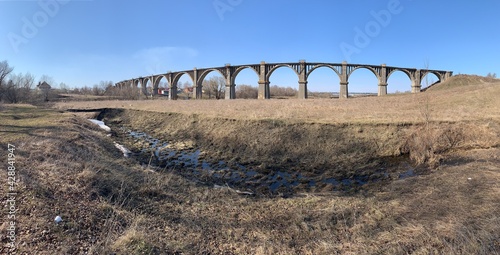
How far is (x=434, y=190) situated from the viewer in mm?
6570

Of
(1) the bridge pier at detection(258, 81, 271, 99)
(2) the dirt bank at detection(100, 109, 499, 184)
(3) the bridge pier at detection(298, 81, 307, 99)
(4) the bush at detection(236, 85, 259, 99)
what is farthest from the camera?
(4) the bush at detection(236, 85, 259, 99)

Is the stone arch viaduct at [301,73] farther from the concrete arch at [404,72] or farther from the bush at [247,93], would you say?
the bush at [247,93]

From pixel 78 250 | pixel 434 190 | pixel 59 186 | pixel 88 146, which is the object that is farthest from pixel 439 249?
pixel 88 146

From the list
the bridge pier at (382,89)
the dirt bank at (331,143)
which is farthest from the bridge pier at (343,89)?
the dirt bank at (331,143)

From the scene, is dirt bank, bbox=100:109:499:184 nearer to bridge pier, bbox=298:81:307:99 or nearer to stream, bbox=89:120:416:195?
stream, bbox=89:120:416:195

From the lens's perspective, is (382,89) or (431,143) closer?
(431,143)

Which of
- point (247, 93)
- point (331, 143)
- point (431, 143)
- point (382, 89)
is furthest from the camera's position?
point (247, 93)

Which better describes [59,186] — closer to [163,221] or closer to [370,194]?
[163,221]

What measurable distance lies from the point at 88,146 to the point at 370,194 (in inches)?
434

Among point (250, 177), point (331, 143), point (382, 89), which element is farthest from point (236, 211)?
point (382, 89)

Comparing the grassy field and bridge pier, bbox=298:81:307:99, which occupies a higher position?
bridge pier, bbox=298:81:307:99

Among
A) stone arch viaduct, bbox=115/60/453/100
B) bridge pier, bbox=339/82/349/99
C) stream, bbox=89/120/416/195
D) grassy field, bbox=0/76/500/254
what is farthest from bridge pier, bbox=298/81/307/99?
grassy field, bbox=0/76/500/254

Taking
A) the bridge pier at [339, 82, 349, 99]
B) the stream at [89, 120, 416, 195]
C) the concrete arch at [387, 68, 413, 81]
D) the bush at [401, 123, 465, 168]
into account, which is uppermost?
the concrete arch at [387, 68, 413, 81]

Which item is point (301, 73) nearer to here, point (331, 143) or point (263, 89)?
point (263, 89)
